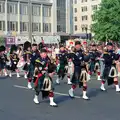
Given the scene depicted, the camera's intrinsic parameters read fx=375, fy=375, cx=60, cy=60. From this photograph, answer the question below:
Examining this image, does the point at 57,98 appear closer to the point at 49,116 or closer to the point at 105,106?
the point at 105,106

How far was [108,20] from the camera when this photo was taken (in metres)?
47.5

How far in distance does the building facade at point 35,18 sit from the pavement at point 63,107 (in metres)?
51.2

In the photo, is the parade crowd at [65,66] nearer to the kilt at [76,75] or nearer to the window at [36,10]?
the kilt at [76,75]

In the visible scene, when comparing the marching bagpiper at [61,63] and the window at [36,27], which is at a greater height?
the window at [36,27]

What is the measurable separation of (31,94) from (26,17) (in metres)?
58.0

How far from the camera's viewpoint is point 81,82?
12180 millimetres

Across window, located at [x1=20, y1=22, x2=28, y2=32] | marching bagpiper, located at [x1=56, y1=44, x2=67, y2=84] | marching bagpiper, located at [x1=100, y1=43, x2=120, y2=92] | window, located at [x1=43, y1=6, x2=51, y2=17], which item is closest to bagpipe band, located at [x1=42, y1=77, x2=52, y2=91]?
marching bagpiper, located at [x1=100, y1=43, x2=120, y2=92]

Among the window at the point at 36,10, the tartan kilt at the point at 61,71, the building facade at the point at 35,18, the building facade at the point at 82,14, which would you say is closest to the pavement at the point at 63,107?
the tartan kilt at the point at 61,71

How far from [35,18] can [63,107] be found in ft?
200

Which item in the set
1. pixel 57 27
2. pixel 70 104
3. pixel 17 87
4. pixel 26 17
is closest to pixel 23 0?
pixel 26 17

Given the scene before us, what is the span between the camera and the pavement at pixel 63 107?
30.8 ft

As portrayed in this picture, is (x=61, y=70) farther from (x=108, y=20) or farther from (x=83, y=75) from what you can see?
(x=108, y=20)

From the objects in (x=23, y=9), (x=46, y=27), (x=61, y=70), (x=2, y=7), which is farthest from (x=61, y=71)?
(x=46, y=27)

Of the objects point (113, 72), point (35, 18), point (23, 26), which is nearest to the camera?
point (113, 72)
